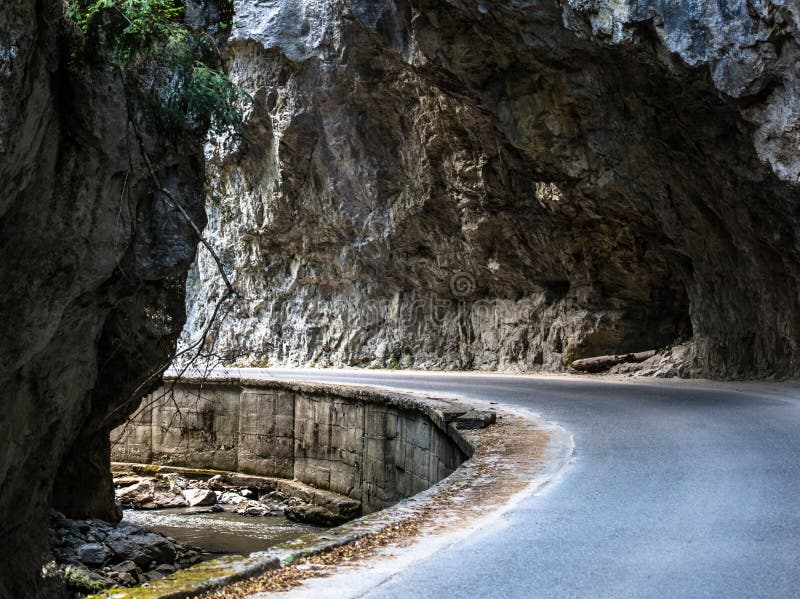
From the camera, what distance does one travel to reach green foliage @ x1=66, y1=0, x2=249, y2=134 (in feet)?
28.6

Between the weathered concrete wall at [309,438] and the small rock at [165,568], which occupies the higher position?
the weathered concrete wall at [309,438]

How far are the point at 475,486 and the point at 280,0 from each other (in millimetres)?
27083

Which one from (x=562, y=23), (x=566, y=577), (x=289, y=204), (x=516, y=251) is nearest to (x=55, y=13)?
(x=566, y=577)

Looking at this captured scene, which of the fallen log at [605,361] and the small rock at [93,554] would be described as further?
the fallen log at [605,361]

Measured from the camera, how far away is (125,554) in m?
12.2

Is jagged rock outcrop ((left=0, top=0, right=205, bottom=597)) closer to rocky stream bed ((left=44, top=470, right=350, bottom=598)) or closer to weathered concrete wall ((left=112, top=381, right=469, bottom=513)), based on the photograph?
rocky stream bed ((left=44, top=470, right=350, bottom=598))

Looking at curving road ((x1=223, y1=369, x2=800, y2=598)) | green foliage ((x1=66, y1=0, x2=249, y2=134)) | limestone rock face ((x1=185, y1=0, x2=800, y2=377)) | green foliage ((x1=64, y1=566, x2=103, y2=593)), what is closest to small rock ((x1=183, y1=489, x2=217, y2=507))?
green foliage ((x1=64, y1=566, x2=103, y2=593))

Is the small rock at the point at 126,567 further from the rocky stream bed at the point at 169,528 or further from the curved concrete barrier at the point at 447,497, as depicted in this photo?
the curved concrete barrier at the point at 447,497

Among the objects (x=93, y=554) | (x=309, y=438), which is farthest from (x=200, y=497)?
(x=93, y=554)

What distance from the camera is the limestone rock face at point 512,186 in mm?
15844

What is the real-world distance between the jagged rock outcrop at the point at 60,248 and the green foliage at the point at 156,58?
287mm

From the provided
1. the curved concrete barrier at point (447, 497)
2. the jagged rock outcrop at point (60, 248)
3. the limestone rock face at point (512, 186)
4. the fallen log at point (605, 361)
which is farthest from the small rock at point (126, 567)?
the fallen log at point (605, 361)

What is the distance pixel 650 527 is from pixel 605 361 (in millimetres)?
18517

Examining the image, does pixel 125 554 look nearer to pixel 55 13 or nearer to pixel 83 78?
pixel 83 78
